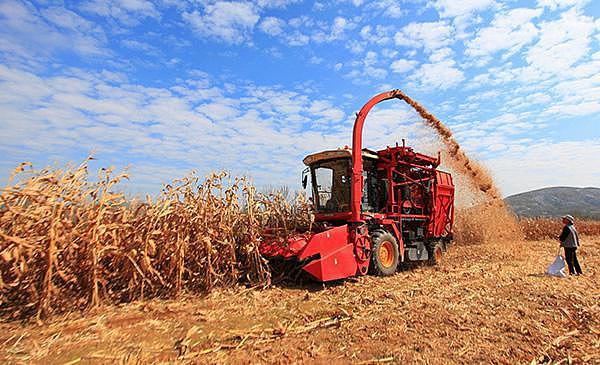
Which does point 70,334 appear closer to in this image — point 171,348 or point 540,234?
point 171,348

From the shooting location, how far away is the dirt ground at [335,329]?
3.16 meters

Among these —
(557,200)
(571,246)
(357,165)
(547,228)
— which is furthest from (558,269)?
(557,200)

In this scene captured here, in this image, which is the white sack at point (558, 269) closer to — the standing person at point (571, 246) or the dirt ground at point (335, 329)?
the standing person at point (571, 246)

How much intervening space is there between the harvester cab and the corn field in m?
0.78

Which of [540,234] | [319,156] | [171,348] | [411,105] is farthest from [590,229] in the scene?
[171,348]

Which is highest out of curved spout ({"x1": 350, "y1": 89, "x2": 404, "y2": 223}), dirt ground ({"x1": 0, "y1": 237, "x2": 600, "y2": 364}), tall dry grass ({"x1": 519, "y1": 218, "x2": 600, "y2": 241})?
curved spout ({"x1": 350, "y1": 89, "x2": 404, "y2": 223})

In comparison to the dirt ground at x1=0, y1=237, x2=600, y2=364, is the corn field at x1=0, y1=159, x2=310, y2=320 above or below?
above

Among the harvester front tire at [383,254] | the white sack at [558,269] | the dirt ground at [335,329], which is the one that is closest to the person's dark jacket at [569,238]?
the white sack at [558,269]

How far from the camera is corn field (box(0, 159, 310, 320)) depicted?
4148 mm

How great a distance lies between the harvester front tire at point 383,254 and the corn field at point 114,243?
169 cm

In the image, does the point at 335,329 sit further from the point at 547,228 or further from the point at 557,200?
the point at 557,200

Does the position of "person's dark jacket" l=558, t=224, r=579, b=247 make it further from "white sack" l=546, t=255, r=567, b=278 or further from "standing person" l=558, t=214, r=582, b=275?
"white sack" l=546, t=255, r=567, b=278

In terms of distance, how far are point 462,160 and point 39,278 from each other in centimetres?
1022

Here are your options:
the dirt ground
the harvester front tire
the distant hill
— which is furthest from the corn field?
the distant hill
